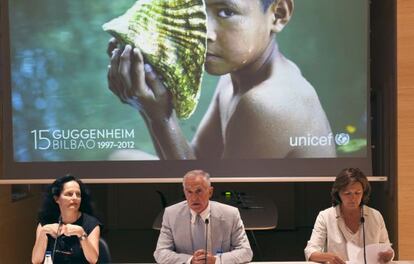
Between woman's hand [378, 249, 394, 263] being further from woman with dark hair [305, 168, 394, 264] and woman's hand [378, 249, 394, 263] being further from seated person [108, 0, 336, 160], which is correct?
seated person [108, 0, 336, 160]

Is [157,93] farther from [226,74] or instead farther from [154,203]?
[154,203]

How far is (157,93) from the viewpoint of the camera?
14.2 ft

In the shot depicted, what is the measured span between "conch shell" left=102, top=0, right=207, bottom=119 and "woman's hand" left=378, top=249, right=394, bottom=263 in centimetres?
216

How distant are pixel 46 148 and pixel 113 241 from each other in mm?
3711

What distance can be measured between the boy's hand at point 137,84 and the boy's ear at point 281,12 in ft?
3.65

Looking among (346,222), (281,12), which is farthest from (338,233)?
(281,12)

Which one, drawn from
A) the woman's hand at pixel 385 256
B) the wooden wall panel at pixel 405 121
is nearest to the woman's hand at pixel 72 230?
the woman's hand at pixel 385 256

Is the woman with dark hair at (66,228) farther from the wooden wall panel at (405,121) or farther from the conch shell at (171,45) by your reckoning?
the wooden wall panel at (405,121)

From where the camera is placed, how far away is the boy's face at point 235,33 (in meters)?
4.23

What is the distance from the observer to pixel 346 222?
116 inches

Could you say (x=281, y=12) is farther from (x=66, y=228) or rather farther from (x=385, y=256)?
(x=66, y=228)

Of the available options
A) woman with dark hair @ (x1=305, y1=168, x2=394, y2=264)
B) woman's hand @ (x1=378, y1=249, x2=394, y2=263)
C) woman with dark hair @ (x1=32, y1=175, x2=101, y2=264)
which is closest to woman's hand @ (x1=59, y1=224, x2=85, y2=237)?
woman with dark hair @ (x1=32, y1=175, x2=101, y2=264)

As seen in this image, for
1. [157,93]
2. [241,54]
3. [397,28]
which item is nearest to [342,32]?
[397,28]

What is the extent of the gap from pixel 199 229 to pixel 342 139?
184 cm
